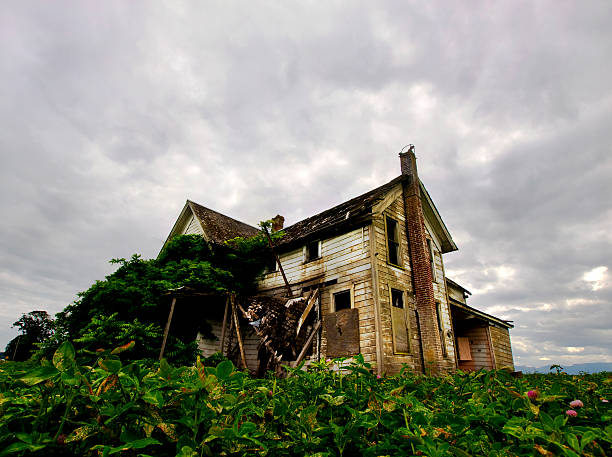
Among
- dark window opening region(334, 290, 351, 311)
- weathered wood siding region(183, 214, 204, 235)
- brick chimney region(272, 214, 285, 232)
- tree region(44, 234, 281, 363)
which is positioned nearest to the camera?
tree region(44, 234, 281, 363)

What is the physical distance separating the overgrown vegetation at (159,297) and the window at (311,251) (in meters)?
1.87

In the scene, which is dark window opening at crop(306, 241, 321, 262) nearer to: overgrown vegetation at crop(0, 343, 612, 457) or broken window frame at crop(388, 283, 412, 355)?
broken window frame at crop(388, 283, 412, 355)

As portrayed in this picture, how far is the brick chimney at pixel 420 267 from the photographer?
11.8 m

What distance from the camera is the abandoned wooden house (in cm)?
1137

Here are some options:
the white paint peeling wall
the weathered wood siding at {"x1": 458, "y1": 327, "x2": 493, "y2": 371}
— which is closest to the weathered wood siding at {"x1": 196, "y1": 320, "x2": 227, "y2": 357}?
the white paint peeling wall

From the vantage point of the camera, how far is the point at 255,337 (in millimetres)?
14961

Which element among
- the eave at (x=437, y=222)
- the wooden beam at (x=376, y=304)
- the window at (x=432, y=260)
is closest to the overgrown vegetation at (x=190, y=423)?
the wooden beam at (x=376, y=304)

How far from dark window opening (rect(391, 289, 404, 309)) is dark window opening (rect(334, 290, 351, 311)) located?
5.42 ft

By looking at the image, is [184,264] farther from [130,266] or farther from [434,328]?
[434,328]

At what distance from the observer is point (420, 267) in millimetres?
13117

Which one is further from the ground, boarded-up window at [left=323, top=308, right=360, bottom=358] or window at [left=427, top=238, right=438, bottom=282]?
window at [left=427, top=238, right=438, bottom=282]

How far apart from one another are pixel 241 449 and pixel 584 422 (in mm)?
1800

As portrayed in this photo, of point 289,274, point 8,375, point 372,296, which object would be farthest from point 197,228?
point 8,375

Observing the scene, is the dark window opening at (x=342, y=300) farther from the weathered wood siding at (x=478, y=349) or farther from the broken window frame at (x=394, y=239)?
the weathered wood siding at (x=478, y=349)
